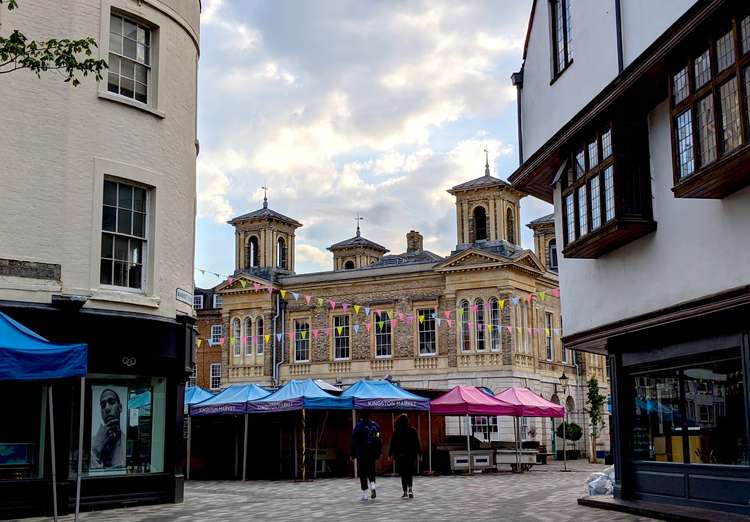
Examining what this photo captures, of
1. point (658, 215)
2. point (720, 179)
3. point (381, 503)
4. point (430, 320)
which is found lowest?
point (381, 503)

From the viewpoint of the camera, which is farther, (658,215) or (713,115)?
(658,215)

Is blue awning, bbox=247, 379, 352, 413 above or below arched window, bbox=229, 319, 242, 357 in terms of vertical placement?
below

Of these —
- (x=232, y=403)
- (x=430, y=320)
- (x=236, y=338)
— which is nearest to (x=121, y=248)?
(x=232, y=403)

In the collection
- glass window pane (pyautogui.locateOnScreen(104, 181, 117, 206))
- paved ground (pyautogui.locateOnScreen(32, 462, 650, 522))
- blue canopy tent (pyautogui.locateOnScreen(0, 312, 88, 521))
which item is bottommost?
paved ground (pyautogui.locateOnScreen(32, 462, 650, 522))

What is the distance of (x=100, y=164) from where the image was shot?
1641 cm

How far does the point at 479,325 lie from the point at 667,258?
3222 cm

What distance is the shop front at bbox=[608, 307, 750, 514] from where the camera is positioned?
12.4 meters

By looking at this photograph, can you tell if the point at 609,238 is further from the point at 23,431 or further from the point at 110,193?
the point at 23,431

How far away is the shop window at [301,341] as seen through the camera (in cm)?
5037

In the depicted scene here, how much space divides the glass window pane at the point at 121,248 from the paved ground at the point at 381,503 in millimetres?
4339

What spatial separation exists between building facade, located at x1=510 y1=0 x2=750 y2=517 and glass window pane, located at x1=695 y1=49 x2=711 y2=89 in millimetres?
25

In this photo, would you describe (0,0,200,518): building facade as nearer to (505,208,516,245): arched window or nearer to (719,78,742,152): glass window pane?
(719,78,742,152): glass window pane

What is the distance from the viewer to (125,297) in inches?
649

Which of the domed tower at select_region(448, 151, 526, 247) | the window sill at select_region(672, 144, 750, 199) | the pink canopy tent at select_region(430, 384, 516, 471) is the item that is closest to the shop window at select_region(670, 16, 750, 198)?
the window sill at select_region(672, 144, 750, 199)
